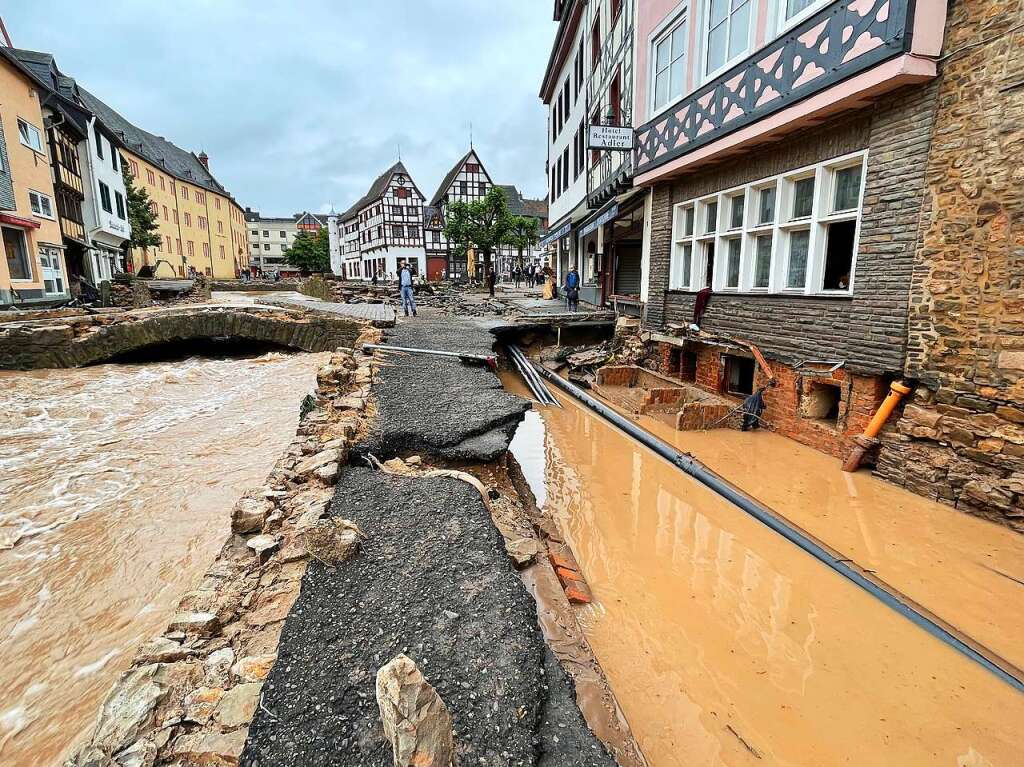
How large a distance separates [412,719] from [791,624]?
3378mm

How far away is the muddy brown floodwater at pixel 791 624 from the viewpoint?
2902 millimetres

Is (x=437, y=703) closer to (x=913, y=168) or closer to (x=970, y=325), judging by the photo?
(x=970, y=325)

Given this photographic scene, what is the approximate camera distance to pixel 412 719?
5.69ft

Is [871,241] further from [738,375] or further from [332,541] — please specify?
[332,541]

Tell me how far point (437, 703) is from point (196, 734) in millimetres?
969

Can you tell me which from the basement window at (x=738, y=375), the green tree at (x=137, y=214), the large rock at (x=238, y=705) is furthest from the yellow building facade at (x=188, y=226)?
the large rock at (x=238, y=705)

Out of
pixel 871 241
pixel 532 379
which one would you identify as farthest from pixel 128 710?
pixel 532 379

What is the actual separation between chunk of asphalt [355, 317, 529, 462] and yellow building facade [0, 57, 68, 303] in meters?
16.7

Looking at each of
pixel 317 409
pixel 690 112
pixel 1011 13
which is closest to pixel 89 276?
pixel 317 409

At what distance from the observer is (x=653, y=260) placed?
1166 cm

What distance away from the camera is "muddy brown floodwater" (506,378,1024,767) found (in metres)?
2.90

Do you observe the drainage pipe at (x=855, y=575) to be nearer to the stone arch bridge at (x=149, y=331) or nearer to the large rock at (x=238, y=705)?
the large rock at (x=238, y=705)

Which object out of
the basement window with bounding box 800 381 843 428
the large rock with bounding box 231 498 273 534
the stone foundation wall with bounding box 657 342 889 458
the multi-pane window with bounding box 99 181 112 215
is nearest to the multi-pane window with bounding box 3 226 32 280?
the multi-pane window with bounding box 99 181 112 215

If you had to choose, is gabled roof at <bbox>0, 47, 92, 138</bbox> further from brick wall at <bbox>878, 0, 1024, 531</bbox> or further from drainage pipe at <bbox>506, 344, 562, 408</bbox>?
brick wall at <bbox>878, 0, 1024, 531</bbox>
